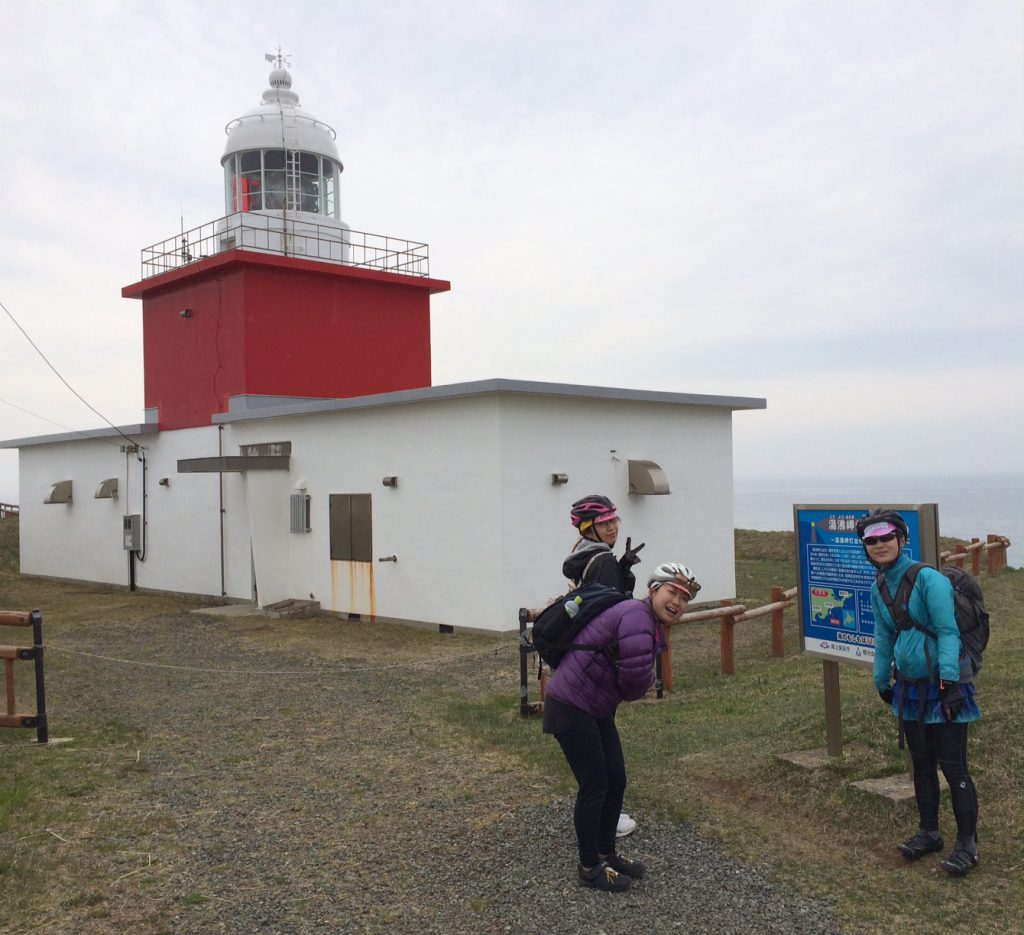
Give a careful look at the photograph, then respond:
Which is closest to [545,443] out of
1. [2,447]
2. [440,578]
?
[440,578]

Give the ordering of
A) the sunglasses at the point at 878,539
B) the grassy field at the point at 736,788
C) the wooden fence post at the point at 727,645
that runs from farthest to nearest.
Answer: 1. the wooden fence post at the point at 727,645
2. the sunglasses at the point at 878,539
3. the grassy field at the point at 736,788

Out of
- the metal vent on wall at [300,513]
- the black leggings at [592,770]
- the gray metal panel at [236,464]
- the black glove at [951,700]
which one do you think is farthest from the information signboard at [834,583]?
the gray metal panel at [236,464]

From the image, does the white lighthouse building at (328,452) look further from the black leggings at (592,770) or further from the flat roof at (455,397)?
the black leggings at (592,770)

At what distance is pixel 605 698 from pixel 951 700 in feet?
5.19

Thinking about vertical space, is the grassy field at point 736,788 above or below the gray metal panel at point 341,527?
below

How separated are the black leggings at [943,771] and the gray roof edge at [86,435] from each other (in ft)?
53.6

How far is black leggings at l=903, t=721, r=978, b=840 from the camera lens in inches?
178

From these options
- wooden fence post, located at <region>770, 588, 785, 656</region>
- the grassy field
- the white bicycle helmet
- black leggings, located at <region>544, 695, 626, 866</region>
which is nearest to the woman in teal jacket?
the grassy field

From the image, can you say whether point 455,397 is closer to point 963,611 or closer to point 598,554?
point 598,554

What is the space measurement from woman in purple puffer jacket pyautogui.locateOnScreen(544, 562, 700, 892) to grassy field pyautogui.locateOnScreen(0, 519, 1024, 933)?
0.78m

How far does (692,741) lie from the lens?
686 cm

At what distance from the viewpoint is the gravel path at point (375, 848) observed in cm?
414

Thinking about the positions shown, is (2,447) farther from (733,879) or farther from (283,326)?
(733,879)

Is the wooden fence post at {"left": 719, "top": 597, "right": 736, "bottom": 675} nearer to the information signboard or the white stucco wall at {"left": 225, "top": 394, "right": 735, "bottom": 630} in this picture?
the information signboard
